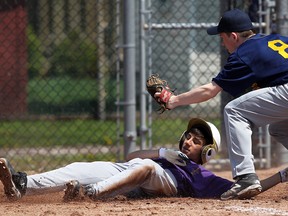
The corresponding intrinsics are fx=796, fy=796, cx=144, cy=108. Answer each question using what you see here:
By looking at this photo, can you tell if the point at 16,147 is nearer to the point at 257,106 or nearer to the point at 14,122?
the point at 14,122

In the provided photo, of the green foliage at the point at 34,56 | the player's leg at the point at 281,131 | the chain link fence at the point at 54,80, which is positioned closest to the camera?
the player's leg at the point at 281,131

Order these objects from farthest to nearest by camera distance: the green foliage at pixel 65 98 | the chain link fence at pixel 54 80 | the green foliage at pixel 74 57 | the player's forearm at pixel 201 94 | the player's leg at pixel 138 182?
the green foliage at pixel 74 57, the green foliage at pixel 65 98, the chain link fence at pixel 54 80, the player's forearm at pixel 201 94, the player's leg at pixel 138 182

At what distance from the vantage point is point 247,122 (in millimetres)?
5867

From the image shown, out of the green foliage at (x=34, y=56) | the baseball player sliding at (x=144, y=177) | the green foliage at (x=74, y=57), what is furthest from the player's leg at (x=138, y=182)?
the green foliage at (x=74, y=57)

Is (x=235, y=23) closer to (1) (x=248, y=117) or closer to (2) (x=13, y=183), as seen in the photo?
(1) (x=248, y=117)

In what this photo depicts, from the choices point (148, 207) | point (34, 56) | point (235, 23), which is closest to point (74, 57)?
point (34, 56)

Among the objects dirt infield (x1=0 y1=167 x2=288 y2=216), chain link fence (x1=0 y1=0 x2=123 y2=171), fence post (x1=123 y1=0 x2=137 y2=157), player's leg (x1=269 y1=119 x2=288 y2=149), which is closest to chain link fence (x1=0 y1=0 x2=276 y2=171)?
chain link fence (x1=0 y1=0 x2=123 y2=171)

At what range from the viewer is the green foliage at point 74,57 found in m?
10.5

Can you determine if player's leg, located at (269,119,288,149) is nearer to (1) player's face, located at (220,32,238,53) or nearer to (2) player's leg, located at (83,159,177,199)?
(1) player's face, located at (220,32,238,53)

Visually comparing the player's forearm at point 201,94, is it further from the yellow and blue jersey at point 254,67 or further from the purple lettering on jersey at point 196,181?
the purple lettering on jersey at point 196,181

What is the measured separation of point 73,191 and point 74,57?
562 cm

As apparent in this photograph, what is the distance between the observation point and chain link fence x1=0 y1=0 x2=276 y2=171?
891 centimetres

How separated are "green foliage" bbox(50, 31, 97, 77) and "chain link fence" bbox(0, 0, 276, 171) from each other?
0.05 feet

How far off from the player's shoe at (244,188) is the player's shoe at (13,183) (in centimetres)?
143
